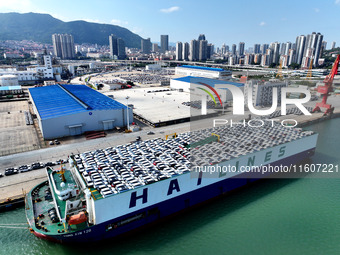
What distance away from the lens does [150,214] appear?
1855cm

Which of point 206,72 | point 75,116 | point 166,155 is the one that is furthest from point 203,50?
point 166,155

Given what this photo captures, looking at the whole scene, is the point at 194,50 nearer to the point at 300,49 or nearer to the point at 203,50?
the point at 203,50

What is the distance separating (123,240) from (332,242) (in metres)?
16.8

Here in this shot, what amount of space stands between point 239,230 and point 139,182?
945cm

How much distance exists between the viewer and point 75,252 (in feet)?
53.3

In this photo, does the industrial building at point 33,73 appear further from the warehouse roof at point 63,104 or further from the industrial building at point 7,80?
the warehouse roof at point 63,104

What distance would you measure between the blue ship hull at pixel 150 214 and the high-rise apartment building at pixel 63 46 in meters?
210

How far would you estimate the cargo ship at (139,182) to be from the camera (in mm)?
16391

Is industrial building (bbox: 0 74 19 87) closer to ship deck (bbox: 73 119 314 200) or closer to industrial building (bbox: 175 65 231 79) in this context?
industrial building (bbox: 175 65 231 79)

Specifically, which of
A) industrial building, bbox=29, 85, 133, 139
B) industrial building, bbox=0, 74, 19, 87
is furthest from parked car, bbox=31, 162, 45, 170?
industrial building, bbox=0, 74, 19, 87

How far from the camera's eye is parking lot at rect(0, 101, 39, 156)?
101 feet

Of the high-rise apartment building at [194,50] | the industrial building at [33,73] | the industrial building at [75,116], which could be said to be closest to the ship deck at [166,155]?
the industrial building at [75,116]

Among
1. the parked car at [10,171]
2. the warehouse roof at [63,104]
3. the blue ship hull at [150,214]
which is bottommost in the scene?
the blue ship hull at [150,214]

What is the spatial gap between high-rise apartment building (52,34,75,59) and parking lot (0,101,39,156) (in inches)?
6462
